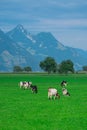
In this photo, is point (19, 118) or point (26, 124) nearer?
point (26, 124)

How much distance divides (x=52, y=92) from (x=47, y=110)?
9462 millimetres

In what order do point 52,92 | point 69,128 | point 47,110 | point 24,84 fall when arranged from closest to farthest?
1. point 69,128
2. point 47,110
3. point 52,92
4. point 24,84

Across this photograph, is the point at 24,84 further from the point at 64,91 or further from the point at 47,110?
the point at 47,110

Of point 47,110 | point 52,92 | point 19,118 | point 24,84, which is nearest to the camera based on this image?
point 19,118

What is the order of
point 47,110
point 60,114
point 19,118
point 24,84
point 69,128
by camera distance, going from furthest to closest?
point 24,84, point 47,110, point 60,114, point 19,118, point 69,128

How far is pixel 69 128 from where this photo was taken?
1783 cm

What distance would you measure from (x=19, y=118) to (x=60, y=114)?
8.99 ft

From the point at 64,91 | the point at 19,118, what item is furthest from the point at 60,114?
the point at 64,91

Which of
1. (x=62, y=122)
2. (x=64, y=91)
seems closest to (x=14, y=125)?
(x=62, y=122)

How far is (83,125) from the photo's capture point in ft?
61.2

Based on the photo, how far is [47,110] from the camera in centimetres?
2497

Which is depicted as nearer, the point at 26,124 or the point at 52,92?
the point at 26,124

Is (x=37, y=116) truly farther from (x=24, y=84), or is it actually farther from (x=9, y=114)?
(x=24, y=84)

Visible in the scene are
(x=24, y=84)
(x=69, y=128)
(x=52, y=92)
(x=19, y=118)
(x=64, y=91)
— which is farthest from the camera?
(x=24, y=84)
